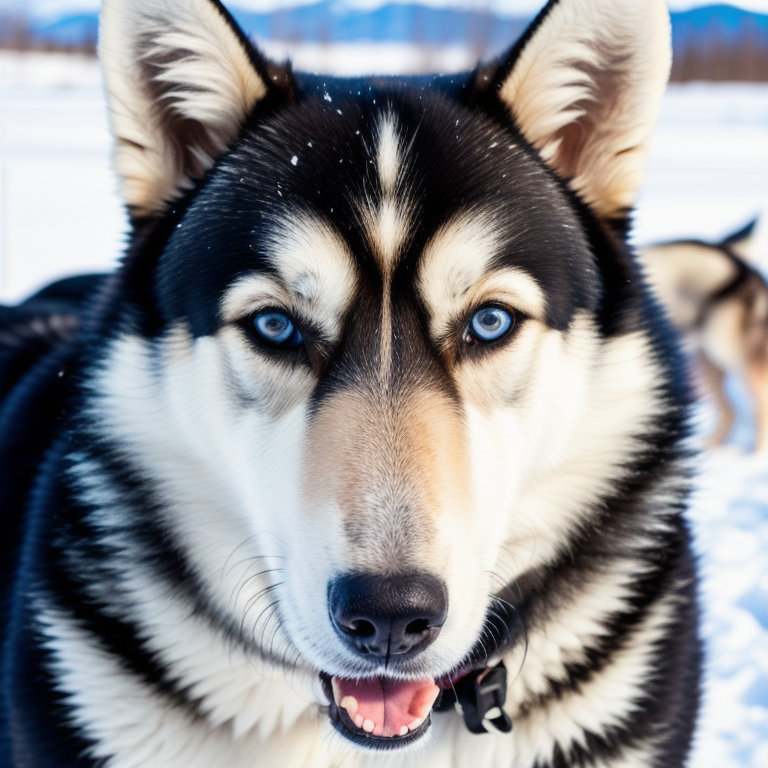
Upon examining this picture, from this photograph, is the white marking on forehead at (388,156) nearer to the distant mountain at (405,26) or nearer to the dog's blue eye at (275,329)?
the dog's blue eye at (275,329)

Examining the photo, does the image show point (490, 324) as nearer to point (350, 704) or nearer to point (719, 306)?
point (350, 704)

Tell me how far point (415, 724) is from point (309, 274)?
2.79 ft

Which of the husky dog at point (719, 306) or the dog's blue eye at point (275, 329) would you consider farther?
the husky dog at point (719, 306)

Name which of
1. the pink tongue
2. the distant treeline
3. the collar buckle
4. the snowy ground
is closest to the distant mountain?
the distant treeline

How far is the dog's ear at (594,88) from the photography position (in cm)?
171

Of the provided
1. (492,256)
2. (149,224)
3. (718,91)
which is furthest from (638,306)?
(718,91)

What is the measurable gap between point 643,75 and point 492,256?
533 mm

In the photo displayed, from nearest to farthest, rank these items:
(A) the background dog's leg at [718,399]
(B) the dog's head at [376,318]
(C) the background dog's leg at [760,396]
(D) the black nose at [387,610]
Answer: (D) the black nose at [387,610] → (B) the dog's head at [376,318] → (C) the background dog's leg at [760,396] → (A) the background dog's leg at [718,399]

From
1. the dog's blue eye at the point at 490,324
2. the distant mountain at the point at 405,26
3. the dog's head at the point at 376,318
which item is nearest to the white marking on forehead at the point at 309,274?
the dog's head at the point at 376,318

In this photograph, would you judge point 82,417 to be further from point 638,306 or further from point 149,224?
point 638,306

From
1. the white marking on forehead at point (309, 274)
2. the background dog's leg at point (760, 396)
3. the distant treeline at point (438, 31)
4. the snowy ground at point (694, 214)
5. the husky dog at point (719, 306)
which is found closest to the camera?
the white marking on forehead at point (309, 274)

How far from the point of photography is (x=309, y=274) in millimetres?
1627

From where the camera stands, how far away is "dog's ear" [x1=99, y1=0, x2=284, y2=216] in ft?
5.66

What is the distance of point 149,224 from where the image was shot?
194 cm
